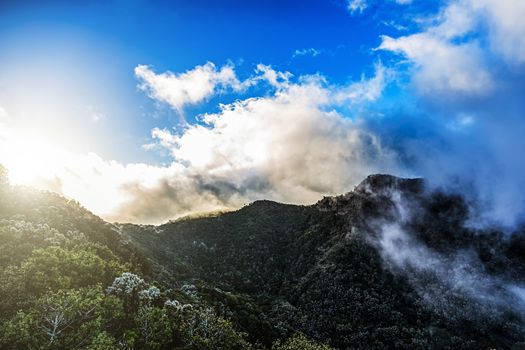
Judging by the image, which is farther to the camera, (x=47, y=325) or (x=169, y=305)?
(x=169, y=305)

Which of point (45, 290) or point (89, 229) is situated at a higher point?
point (89, 229)

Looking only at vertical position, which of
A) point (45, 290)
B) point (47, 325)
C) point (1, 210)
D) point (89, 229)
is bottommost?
point (47, 325)

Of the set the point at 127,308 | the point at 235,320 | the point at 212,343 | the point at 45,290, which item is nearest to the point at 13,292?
the point at 45,290

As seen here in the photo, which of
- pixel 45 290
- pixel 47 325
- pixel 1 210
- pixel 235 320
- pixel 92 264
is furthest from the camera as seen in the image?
pixel 235 320

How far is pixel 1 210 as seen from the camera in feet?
348

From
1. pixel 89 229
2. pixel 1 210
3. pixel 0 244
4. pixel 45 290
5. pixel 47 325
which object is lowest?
pixel 47 325

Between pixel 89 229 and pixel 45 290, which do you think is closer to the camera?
pixel 45 290

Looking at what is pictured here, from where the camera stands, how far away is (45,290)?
246 ft

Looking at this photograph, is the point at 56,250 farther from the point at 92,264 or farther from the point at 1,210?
the point at 1,210

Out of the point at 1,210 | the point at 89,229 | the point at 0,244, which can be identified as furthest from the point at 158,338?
the point at 89,229

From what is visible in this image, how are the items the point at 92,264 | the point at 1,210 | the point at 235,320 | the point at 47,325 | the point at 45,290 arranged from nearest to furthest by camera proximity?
the point at 47,325 → the point at 45,290 → the point at 92,264 → the point at 1,210 → the point at 235,320

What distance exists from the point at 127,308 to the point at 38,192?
73.8 meters

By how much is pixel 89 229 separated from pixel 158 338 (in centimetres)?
7658

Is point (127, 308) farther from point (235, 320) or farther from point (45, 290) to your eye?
point (235, 320)
